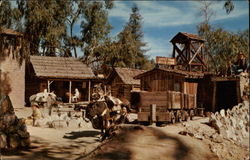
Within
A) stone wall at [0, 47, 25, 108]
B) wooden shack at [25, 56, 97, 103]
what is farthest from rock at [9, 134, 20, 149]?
wooden shack at [25, 56, 97, 103]

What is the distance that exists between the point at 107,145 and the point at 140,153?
70 cm

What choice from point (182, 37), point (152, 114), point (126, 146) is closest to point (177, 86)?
point (182, 37)

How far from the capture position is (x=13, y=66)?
23.4 metres

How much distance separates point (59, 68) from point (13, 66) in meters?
5.22

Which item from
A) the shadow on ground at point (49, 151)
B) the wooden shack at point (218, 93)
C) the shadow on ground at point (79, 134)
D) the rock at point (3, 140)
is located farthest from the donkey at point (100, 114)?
the wooden shack at point (218, 93)

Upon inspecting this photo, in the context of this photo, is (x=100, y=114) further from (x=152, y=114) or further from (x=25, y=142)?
(x=152, y=114)

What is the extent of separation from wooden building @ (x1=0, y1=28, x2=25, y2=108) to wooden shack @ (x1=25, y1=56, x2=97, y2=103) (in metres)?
2.85

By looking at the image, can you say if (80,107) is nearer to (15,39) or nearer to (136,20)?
(15,39)

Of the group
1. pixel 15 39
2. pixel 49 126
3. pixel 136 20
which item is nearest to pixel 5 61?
pixel 15 39

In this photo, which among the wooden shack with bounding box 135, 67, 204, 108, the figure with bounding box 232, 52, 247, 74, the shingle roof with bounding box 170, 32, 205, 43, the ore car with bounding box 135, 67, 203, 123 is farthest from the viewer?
the shingle roof with bounding box 170, 32, 205, 43

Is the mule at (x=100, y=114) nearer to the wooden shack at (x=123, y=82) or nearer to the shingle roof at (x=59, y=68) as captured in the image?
the shingle roof at (x=59, y=68)

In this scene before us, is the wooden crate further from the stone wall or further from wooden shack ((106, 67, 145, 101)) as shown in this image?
wooden shack ((106, 67, 145, 101))

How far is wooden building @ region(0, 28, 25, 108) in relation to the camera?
2277 centimetres

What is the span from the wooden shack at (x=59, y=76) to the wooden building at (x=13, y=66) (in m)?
2.85
